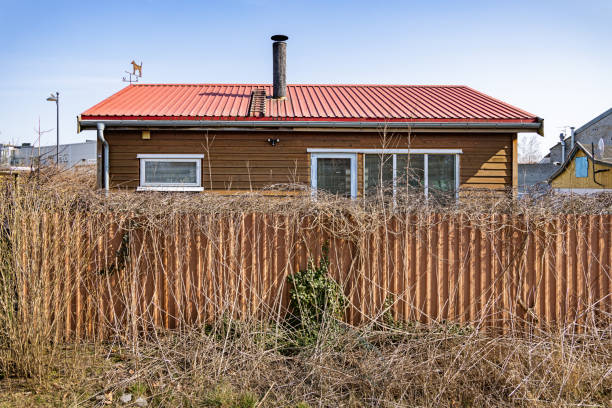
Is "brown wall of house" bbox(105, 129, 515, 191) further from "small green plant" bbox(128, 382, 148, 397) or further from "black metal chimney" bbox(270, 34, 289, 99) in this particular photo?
"small green plant" bbox(128, 382, 148, 397)

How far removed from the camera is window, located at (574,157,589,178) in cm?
2497


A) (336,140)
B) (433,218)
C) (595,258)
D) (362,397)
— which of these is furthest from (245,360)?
(336,140)

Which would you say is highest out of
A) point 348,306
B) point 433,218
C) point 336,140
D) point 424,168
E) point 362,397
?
point 336,140

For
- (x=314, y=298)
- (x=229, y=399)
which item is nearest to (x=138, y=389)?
(x=229, y=399)

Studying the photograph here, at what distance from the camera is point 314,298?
4477mm

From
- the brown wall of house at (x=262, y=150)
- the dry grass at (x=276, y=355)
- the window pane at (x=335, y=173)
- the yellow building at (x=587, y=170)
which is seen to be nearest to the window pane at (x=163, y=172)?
the brown wall of house at (x=262, y=150)

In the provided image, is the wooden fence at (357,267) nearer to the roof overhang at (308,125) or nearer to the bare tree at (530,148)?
the roof overhang at (308,125)

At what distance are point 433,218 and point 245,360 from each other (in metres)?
2.42

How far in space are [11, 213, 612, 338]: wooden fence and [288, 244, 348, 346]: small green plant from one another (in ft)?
0.35

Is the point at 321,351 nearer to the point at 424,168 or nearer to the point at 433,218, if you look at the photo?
the point at 433,218

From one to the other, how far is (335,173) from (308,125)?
117cm

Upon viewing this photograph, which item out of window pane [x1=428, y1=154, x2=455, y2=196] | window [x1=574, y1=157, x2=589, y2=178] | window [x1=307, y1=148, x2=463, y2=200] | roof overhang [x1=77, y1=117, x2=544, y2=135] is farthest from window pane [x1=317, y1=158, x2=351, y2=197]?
window [x1=574, y1=157, x2=589, y2=178]

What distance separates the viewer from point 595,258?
4.69 m

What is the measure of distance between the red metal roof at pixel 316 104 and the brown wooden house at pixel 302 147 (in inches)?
1.6
